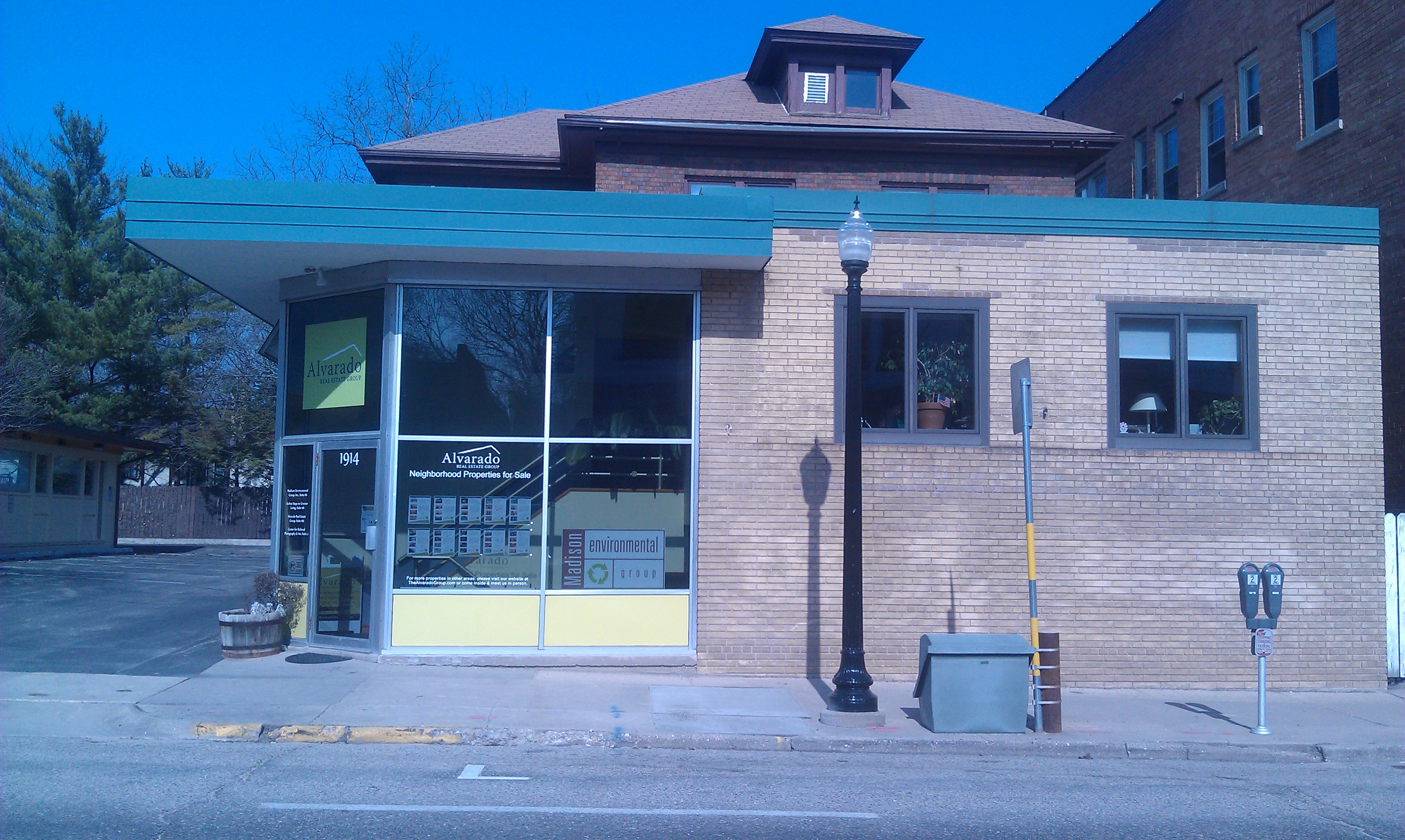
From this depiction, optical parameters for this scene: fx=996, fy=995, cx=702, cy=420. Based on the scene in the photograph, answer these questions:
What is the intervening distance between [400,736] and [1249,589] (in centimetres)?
762

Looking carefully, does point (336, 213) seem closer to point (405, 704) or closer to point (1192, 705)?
point (405, 704)

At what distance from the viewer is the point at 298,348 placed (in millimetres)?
12305

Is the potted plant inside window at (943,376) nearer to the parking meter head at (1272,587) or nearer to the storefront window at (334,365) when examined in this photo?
the parking meter head at (1272,587)

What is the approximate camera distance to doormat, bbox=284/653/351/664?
432 inches

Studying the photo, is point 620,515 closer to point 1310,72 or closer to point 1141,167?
point 1310,72

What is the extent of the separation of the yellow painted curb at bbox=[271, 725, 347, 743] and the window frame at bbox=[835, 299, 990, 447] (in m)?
6.02

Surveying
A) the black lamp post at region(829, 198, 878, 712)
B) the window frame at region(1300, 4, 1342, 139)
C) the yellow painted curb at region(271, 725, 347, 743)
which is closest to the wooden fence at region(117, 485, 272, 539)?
the yellow painted curb at region(271, 725, 347, 743)

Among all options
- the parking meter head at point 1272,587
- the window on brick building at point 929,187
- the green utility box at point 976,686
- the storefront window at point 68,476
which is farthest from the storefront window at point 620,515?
the storefront window at point 68,476

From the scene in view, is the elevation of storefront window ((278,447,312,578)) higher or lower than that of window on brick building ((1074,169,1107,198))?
lower

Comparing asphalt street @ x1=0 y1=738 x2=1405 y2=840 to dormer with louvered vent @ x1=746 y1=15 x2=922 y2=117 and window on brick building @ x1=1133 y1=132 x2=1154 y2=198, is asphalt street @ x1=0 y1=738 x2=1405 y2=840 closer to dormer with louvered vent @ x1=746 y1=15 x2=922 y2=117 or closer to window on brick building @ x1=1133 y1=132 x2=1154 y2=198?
dormer with louvered vent @ x1=746 y1=15 x2=922 y2=117

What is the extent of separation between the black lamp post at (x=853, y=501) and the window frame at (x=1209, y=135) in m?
13.0

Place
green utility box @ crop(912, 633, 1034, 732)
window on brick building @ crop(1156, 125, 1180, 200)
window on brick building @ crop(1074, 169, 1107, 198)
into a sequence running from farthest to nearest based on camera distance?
window on brick building @ crop(1074, 169, 1107, 198) < window on brick building @ crop(1156, 125, 1180, 200) < green utility box @ crop(912, 633, 1034, 732)

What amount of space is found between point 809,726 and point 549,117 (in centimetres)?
1576

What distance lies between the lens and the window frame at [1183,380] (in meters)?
11.6
